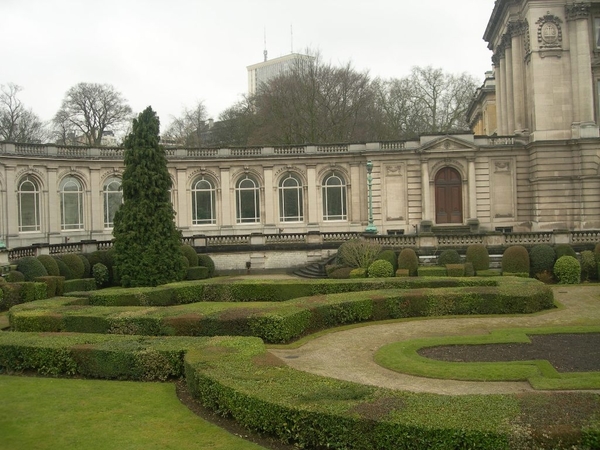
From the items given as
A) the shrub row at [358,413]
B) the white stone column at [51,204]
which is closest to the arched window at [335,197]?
the white stone column at [51,204]

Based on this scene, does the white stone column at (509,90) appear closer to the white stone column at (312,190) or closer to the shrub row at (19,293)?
the white stone column at (312,190)

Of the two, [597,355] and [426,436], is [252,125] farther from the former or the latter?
[426,436]

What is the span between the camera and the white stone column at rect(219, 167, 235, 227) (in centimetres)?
4394

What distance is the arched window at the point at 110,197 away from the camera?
140 ft

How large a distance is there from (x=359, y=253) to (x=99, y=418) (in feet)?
69.1

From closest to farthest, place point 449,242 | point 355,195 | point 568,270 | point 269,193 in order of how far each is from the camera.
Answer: point 568,270 < point 449,242 < point 355,195 < point 269,193

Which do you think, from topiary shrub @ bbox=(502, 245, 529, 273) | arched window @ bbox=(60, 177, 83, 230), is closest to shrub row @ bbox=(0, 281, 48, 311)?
arched window @ bbox=(60, 177, 83, 230)

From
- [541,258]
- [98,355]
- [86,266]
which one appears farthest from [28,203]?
[541,258]

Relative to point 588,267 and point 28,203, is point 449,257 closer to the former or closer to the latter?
point 588,267

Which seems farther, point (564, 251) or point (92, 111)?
point (92, 111)

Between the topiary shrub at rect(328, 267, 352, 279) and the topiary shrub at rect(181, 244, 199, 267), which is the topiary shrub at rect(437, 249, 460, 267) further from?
the topiary shrub at rect(181, 244, 199, 267)

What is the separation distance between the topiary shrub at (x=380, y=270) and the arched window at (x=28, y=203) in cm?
2074

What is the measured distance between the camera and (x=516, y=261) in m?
30.5

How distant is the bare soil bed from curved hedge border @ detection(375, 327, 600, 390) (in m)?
0.28
